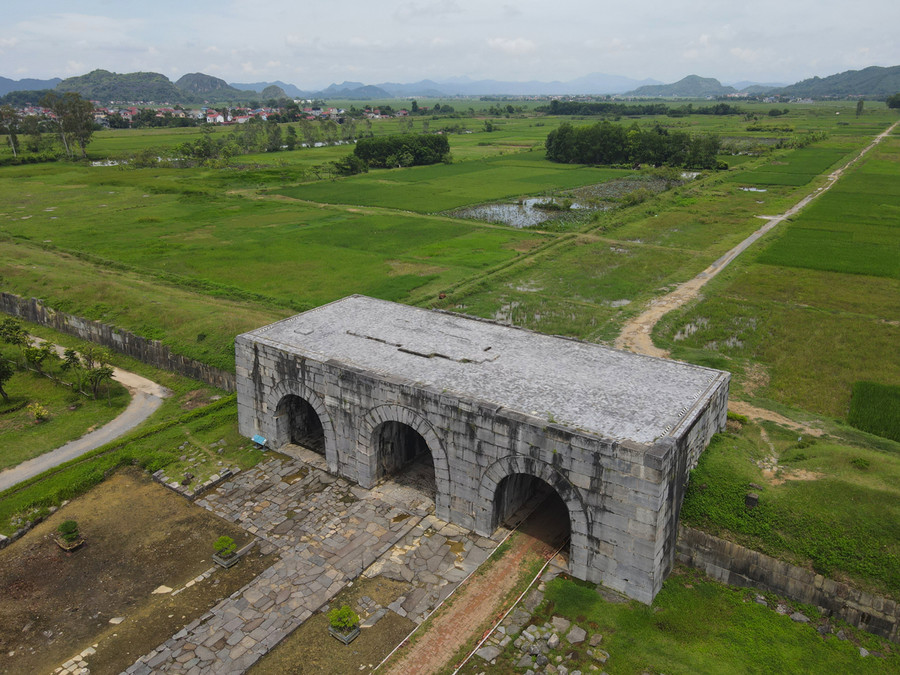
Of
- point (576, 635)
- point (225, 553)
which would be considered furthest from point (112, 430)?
point (576, 635)

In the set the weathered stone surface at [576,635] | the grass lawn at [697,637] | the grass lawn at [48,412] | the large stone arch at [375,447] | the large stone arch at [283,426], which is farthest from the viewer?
the grass lawn at [48,412]

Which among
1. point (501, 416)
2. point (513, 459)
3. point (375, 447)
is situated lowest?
point (375, 447)

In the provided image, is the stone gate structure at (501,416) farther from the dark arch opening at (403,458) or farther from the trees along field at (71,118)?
the trees along field at (71,118)

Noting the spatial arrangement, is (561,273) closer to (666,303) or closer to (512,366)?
(666,303)

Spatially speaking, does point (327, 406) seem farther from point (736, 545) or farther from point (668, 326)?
point (668, 326)

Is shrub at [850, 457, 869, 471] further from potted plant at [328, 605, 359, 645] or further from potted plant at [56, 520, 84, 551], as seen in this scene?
potted plant at [56, 520, 84, 551]

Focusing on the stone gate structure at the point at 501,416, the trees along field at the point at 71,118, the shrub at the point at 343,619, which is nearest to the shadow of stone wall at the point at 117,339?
the stone gate structure at the point at 501,416

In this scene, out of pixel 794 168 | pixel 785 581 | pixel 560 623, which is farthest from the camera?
pixel 794 168

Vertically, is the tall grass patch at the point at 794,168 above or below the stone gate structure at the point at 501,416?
above

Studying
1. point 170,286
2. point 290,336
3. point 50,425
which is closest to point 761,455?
point 290,336
